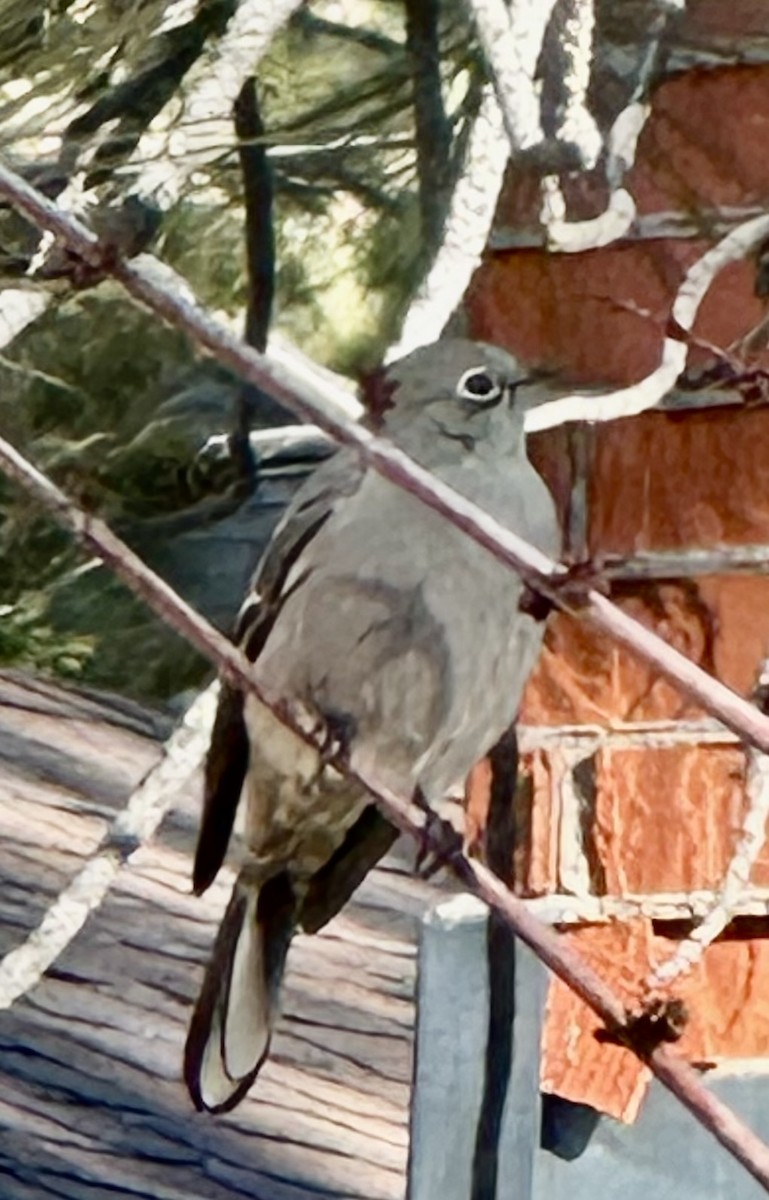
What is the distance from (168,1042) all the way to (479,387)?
345 mm

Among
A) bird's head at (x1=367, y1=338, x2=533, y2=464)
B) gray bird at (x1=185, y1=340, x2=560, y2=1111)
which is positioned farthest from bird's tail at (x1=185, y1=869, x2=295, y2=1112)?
bird's head at (x1=367, y1=338, x2=533, y2=464)

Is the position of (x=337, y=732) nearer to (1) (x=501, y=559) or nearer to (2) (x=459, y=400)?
(2) (x=459, y=400)

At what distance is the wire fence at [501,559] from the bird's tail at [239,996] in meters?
0.14

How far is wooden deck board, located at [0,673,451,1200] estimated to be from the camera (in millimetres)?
915

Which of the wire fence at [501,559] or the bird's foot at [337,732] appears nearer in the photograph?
the wire fence at [501,559]

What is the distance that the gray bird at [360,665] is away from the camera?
0.85 m

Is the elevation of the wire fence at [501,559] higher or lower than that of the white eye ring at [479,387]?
lower

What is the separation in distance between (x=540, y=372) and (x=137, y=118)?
234 millimetres

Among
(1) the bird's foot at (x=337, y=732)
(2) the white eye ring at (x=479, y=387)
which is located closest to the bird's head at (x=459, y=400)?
(2) the white eye ring at (x=479, y=387)

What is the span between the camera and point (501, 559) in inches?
19.3

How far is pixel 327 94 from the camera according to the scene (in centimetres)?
96

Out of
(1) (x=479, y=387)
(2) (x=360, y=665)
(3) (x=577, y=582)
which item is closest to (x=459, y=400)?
(1) (x=479, y=387)

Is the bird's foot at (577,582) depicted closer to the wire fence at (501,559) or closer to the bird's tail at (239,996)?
the wire fence at (501,559)

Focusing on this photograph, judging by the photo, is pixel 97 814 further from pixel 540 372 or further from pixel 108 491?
pixel 540 372
